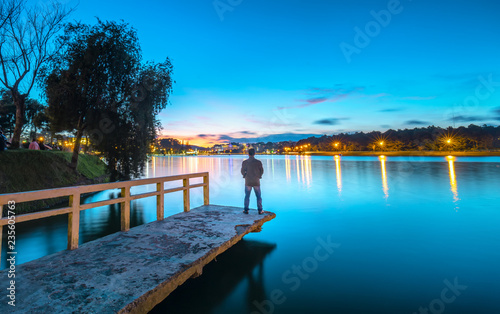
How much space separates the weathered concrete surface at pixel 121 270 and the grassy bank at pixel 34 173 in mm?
9161

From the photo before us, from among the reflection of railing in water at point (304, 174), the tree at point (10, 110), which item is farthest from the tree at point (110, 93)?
the tree at point (10, 110)

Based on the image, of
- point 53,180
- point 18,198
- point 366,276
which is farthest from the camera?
point 53,180

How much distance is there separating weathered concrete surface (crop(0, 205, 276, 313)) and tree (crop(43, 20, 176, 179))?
11019 mm

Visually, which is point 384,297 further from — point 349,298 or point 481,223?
point 481,223

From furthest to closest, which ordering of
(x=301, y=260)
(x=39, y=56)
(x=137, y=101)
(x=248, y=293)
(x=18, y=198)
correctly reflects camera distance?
(x=39, y=56), (x=137, y=101), (x=301, y=260), (x=248, y=293), (x=18, y=198)

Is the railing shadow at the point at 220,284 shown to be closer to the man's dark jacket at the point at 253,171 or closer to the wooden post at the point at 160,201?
the man's dark jacket at the point at 253,171

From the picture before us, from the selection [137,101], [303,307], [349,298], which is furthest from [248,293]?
[137,101]

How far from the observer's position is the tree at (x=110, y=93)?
14.6m

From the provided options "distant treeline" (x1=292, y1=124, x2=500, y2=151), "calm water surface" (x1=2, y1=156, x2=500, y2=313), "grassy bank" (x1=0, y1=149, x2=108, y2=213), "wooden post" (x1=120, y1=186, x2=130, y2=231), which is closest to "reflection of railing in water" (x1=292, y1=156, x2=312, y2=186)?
"calm water surface" (x1=2, y1=156, x2=500, y2=313)

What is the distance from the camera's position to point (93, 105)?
15.3 metres

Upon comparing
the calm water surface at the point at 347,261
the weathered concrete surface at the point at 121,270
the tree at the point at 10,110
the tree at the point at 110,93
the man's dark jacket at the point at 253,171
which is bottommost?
the calm water surface at the point at 347,261

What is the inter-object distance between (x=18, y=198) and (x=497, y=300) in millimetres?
8384

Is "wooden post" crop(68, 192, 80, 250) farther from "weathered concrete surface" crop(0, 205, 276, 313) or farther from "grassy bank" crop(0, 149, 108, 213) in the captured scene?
"grassy bank" crop(0, 149, 108, 213)

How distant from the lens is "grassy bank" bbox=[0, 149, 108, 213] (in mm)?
12092
